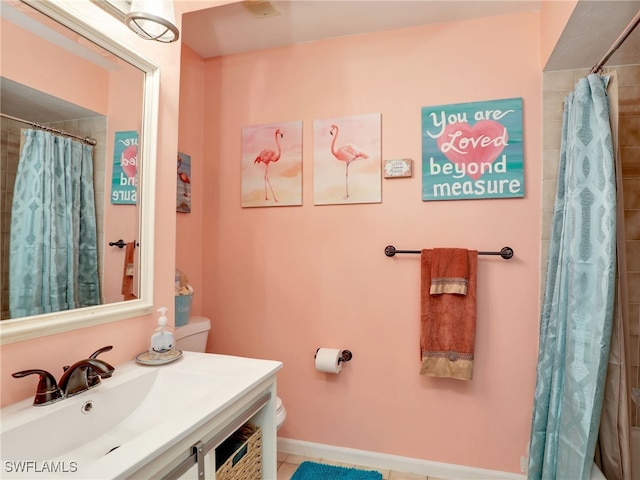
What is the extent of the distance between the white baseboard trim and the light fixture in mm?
2067

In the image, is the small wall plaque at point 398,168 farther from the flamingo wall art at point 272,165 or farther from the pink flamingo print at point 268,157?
the pink flamingo print at point 268,157

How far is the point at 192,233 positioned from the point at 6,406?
1329 mm

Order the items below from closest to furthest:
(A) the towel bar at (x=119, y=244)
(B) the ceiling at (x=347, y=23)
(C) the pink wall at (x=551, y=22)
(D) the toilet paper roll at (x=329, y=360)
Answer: (A) the towel bar at (x=119, y=244)
(C) the pink wall at (x=551, y=22)
(B) the ceiling at (x=347, y=23)
(D) the toilet paper roll at (x=329, y=360)

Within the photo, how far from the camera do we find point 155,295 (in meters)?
1.40

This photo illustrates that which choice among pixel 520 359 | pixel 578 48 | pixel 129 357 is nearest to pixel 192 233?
pixel 129 357

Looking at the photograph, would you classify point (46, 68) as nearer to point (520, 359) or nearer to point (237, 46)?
point (237, 46)

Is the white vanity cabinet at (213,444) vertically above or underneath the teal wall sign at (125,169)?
underneath

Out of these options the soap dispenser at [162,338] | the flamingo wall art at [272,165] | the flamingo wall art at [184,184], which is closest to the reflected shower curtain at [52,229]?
the soap dispenser at [162,338]

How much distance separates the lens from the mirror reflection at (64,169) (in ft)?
3.11

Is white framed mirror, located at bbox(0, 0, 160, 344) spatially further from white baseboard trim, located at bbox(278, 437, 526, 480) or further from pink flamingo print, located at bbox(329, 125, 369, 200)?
white baseboard trim, located at bbox(278, 437, 526, 480)

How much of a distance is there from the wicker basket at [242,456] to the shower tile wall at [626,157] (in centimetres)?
148

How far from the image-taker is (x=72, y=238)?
1.11 meters

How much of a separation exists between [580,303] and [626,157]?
89cm

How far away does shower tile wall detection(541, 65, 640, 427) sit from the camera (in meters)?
1.67
